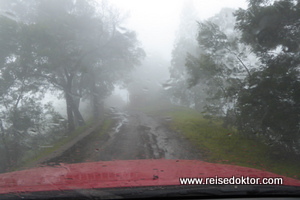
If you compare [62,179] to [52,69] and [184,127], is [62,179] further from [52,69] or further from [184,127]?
[52,69]

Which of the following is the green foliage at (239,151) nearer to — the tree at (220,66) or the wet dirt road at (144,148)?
the wet dirt road at (144,148)

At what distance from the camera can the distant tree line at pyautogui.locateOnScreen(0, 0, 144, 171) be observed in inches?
528

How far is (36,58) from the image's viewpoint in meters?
15.6

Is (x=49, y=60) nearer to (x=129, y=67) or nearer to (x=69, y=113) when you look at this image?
(x=69, y=113)

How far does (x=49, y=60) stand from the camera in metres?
16.3

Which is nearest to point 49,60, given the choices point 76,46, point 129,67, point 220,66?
point 76,46

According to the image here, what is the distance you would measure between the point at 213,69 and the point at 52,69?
413 inches

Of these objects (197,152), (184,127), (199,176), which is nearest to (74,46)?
(184,127)

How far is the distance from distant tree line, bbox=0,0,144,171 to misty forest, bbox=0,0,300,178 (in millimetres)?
60

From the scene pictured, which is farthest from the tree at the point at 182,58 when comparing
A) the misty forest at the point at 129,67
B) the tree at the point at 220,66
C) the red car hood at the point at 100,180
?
the red car hood at the point at 100,180

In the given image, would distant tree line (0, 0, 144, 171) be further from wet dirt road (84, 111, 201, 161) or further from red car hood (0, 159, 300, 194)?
red car hood (0, 159, 300, 194)

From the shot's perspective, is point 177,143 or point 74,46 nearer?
point 177,143

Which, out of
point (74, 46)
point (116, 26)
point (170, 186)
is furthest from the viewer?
point (116, 26)

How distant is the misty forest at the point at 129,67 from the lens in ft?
28.6
